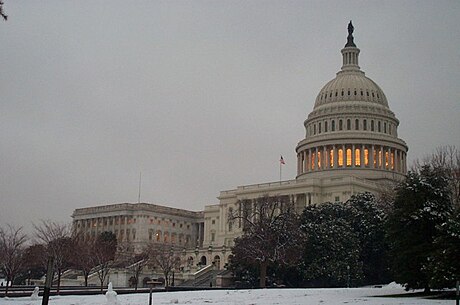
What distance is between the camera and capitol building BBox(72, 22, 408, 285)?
108 metres

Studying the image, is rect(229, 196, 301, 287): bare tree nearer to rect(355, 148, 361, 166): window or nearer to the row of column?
the row of column

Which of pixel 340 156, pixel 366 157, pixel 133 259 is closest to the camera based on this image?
pixel 133 259

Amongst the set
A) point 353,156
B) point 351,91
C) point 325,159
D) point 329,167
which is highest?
point 351,91

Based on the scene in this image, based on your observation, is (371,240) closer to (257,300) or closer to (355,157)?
(257,300)

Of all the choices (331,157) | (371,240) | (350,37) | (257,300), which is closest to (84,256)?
(371,240)

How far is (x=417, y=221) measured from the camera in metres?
40.4

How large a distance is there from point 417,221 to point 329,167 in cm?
7929

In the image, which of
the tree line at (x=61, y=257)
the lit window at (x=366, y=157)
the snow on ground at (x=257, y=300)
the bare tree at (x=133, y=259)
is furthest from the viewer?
the lit window at (x=366, y=157)

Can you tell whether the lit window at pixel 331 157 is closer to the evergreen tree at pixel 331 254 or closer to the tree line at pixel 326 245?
the tree line at pixel 326 245

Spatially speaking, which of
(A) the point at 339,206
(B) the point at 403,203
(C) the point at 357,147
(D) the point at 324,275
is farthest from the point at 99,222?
(B) the point at 403,203

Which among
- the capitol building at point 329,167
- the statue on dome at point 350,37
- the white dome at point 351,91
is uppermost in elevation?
the statue on dome at point 350,37

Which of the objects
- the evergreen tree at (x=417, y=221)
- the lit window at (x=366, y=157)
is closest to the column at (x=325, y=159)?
the lit window at (x=366, y=157)

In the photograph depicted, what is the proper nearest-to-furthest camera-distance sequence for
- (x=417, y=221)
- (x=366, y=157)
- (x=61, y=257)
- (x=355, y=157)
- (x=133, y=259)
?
(x=417, y=221) → (x=61, y=257) → (x=133, y=259) → (x=366, y=157) → (x=355, y=157)

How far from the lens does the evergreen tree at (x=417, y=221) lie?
39.3 meters
